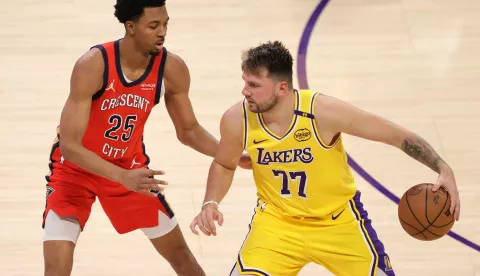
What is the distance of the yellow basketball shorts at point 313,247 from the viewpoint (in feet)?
18.1

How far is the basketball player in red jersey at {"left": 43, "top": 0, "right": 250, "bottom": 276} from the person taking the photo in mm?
5598

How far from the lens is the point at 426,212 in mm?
5508

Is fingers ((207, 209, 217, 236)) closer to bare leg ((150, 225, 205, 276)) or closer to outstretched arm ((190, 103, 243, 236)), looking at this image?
outstretched arm ((190, 103, 243, 236))

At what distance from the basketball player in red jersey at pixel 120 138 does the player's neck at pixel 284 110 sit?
1.49ft


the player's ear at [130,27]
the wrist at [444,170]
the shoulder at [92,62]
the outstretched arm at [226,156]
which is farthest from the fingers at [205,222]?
the wrist at [444,170]

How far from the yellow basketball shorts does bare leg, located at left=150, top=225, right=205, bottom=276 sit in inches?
23.5

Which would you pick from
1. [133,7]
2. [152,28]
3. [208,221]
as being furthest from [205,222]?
[133,7]

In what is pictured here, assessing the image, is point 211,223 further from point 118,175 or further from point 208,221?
point 118,175

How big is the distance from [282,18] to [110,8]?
197 centimetres

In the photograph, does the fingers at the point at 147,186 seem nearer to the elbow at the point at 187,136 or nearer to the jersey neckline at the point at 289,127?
the jersey neckline at the point at 289,127

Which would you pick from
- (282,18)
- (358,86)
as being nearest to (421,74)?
(358,86)

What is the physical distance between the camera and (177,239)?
241 inches

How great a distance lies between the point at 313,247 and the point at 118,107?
4.69 ft

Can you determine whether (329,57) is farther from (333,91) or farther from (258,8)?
(258,8)
